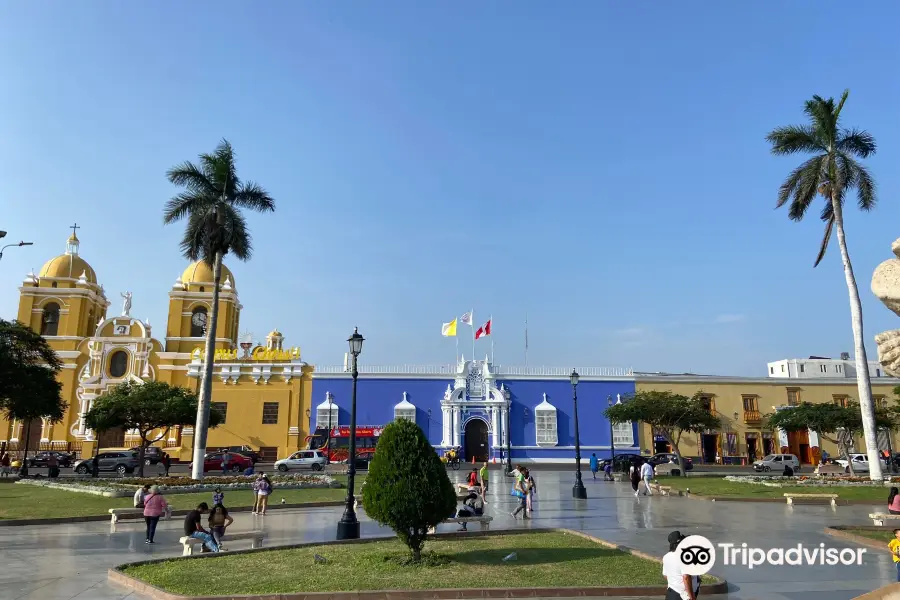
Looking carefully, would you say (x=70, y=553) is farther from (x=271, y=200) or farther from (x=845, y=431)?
(x=845, y=431)

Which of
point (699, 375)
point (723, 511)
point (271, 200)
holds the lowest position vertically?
point (723, 511)

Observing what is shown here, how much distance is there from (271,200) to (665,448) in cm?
3142

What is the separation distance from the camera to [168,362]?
1858 inches

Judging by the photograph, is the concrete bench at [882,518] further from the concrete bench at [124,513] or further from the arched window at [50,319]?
the arched window at [50,319]

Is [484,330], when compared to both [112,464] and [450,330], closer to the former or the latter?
[450,330]

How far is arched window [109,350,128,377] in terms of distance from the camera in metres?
46.8

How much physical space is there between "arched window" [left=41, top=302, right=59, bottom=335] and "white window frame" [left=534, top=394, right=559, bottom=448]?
116 feet

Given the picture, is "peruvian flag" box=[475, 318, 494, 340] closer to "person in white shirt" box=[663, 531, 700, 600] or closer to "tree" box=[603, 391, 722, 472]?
"tree" box=[603, 391, 722, 472]

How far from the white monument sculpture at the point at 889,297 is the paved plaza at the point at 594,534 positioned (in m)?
4.21

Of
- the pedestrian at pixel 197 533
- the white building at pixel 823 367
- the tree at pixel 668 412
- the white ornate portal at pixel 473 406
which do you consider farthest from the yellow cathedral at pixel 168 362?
the white building at pixel 823 367

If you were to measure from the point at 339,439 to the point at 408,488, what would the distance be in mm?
34397

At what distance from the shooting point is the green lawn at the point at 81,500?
54.2ft

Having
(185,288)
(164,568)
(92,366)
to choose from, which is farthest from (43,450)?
(164,568)

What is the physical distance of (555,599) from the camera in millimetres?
7969
